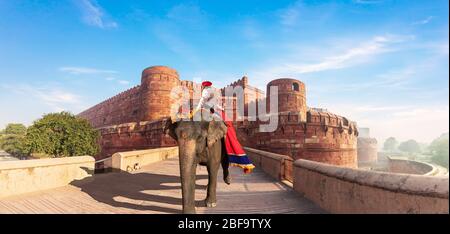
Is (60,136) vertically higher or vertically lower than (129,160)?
higher

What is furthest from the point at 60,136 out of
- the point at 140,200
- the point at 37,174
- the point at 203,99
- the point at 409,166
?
the point at 409,166

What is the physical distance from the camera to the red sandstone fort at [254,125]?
20.7m

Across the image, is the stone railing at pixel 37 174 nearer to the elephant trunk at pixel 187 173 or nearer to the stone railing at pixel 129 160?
the stone railing at pixel 129 160

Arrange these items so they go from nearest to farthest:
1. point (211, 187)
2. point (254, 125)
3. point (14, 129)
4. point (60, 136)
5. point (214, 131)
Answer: point (214, 131), point (211, 187), point (60, 136), point (254, 125), point (14, 129)

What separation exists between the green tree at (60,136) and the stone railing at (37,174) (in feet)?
43.8

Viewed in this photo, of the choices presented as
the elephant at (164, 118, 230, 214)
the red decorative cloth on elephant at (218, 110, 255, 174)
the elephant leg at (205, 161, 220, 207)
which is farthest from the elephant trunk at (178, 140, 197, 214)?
the red decorative cloth on elephant at (218, 110, 255, 174)

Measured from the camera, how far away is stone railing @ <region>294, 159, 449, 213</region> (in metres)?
1.85

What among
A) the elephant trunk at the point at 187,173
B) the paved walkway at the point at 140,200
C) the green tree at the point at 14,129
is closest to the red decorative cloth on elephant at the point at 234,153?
the paved walkway at the point at 140,200

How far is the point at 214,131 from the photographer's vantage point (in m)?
3.60

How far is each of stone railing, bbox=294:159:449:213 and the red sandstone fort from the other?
1729cm

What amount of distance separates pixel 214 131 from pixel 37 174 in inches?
160

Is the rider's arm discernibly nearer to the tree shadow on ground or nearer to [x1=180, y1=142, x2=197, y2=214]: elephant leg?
[x1=180, y1=142, x2=197, y2=214]: elephant leg

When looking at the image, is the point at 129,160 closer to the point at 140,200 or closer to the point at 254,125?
the point at 140,200
